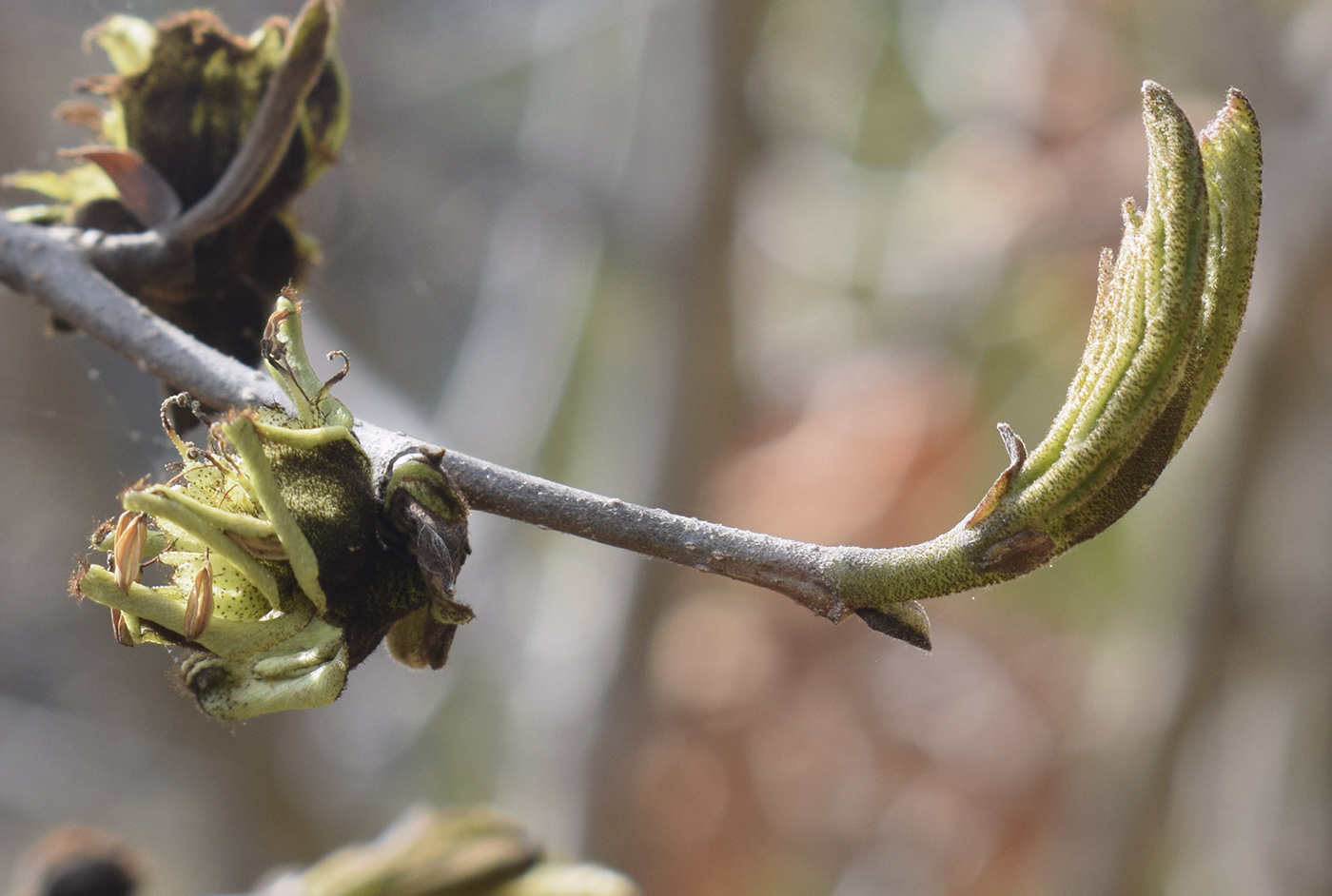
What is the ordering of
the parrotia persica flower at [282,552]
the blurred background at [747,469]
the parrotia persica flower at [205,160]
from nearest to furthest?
the parrotia persica flower at [282,552] → the parrotia persica flower at [205,160] → the blurred background at [747,469]

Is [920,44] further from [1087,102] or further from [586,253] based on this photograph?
[586,253]

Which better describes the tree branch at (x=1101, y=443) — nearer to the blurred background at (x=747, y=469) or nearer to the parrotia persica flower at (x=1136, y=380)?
the parrotia persica flower at (x=1136, y=380)

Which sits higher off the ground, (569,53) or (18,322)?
(569,53)

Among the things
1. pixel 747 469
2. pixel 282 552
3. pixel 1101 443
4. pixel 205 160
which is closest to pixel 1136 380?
pixel 1101 443

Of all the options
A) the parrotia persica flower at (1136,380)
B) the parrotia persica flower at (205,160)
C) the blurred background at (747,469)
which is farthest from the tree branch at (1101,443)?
the blurred background at (747,469)

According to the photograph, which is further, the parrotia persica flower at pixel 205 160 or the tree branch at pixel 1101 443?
the parrotia persica flower at pixel 205 160

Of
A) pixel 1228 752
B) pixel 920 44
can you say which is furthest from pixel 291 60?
pixel 920 44

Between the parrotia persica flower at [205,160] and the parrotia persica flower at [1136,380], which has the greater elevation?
the parrotia persica flower at [205,160]
